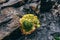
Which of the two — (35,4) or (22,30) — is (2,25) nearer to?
(22,30)

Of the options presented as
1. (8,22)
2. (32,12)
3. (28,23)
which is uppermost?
(8,22)

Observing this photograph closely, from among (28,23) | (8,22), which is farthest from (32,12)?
(8,22)

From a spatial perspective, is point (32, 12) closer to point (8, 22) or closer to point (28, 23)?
point (28, 23)

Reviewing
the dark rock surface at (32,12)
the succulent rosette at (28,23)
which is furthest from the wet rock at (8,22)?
the succulent rosette at (28,23)

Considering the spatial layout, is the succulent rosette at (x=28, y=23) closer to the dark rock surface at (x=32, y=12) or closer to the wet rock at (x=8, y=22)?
the dark rock surface at (x=32, y=12)

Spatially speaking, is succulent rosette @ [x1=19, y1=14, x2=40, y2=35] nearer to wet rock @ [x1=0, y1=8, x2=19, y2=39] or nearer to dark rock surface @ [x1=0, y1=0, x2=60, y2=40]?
dark rock surface @ [x1=0, y1=0, x2=60, y2=40]

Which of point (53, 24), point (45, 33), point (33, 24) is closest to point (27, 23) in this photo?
point (33, 24)
